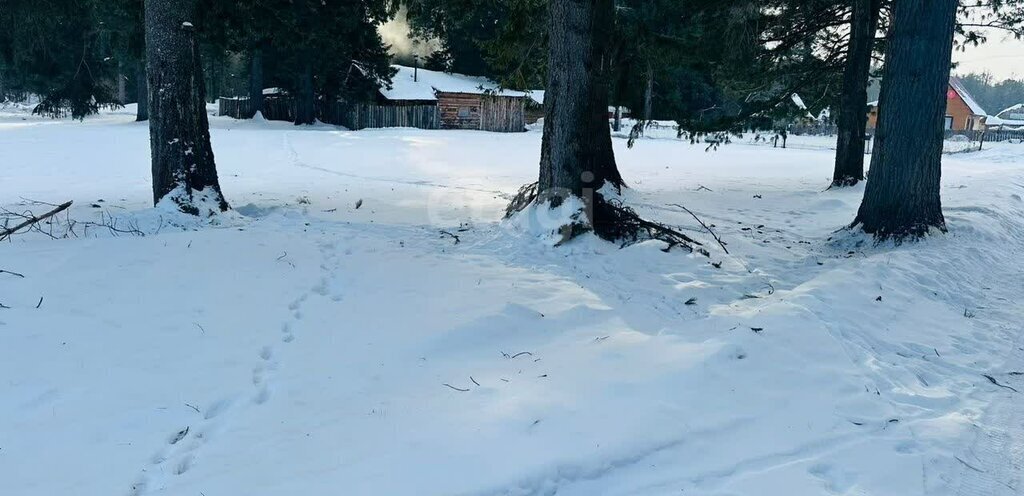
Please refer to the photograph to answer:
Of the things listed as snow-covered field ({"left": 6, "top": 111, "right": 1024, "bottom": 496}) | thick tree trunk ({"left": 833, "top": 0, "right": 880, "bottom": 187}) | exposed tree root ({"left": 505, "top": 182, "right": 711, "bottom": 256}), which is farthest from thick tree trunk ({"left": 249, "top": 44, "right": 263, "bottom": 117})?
exposed tree root ({"left": 505, "top": 182, "right": 711, "bottom": 256})

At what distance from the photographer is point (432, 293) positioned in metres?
6.16

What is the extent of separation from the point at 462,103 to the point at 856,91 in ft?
102

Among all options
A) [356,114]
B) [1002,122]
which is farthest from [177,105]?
[1002,122]

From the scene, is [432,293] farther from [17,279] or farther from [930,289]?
[930,289]

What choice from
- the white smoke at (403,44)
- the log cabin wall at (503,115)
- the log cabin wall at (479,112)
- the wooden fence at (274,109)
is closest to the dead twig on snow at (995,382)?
the log cabin wall at (479,112)

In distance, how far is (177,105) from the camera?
854 cm

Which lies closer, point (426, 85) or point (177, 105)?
point (177, 105)

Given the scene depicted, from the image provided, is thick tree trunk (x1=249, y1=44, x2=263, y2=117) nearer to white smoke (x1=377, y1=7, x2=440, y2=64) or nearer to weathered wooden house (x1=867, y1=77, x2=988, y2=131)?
white smoke (x1=377, y1=7, x2=440, y2=64)

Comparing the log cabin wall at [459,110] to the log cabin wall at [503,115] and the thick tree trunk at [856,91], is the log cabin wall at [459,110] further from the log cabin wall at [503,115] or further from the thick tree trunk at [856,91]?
the thick tree trunk at [856,91]

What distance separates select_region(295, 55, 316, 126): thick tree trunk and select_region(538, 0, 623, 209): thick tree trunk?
99.9ft

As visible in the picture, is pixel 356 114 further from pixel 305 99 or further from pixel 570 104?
pixel 570 104

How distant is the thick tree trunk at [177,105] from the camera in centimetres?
836

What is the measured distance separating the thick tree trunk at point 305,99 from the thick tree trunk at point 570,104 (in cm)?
3045

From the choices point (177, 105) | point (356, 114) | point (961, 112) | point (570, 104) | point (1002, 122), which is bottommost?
point (177, 105)
